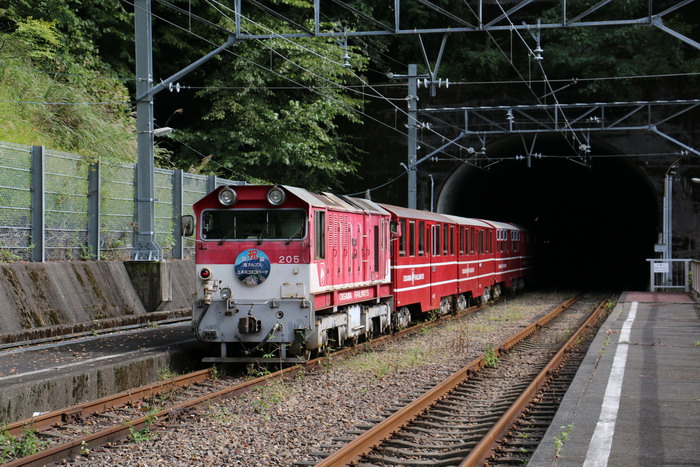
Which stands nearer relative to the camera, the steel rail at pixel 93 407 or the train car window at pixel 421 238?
the steel rail at pixel 93 407

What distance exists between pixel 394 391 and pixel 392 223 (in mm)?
7655

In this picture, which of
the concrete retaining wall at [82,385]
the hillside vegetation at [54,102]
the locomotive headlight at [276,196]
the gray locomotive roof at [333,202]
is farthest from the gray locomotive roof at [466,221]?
the concrete retaining wall at [82,385]

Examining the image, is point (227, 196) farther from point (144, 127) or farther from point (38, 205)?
point (144, 127)

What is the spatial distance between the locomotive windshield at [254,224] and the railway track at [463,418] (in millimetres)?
3358

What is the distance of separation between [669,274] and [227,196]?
24.8 meters

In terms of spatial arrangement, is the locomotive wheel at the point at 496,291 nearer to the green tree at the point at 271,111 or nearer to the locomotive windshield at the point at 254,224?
the green tree at the point at 271,111

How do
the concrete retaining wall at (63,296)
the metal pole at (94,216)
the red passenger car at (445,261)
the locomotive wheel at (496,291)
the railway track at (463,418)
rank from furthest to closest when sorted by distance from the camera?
the locomotive wheel at (496,291), the red passenger car at (445,261), the metal pole at (94,216), the concrete retaining wall at (63,296), the railway track at (463,418)

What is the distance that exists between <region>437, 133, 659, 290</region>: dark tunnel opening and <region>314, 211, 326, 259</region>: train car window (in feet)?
76.9

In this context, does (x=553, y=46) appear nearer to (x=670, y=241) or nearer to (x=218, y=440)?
(x=670, y=241)

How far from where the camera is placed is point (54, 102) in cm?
2495

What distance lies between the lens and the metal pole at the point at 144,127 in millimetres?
18672

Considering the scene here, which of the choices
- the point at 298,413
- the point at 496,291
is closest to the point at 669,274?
the point at 496,291

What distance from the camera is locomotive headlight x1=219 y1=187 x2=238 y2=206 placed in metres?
14.1

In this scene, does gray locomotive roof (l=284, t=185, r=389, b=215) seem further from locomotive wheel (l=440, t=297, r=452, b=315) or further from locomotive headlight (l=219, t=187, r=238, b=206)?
locomotive wheel (l=440, t=297, r=452, b=315)
